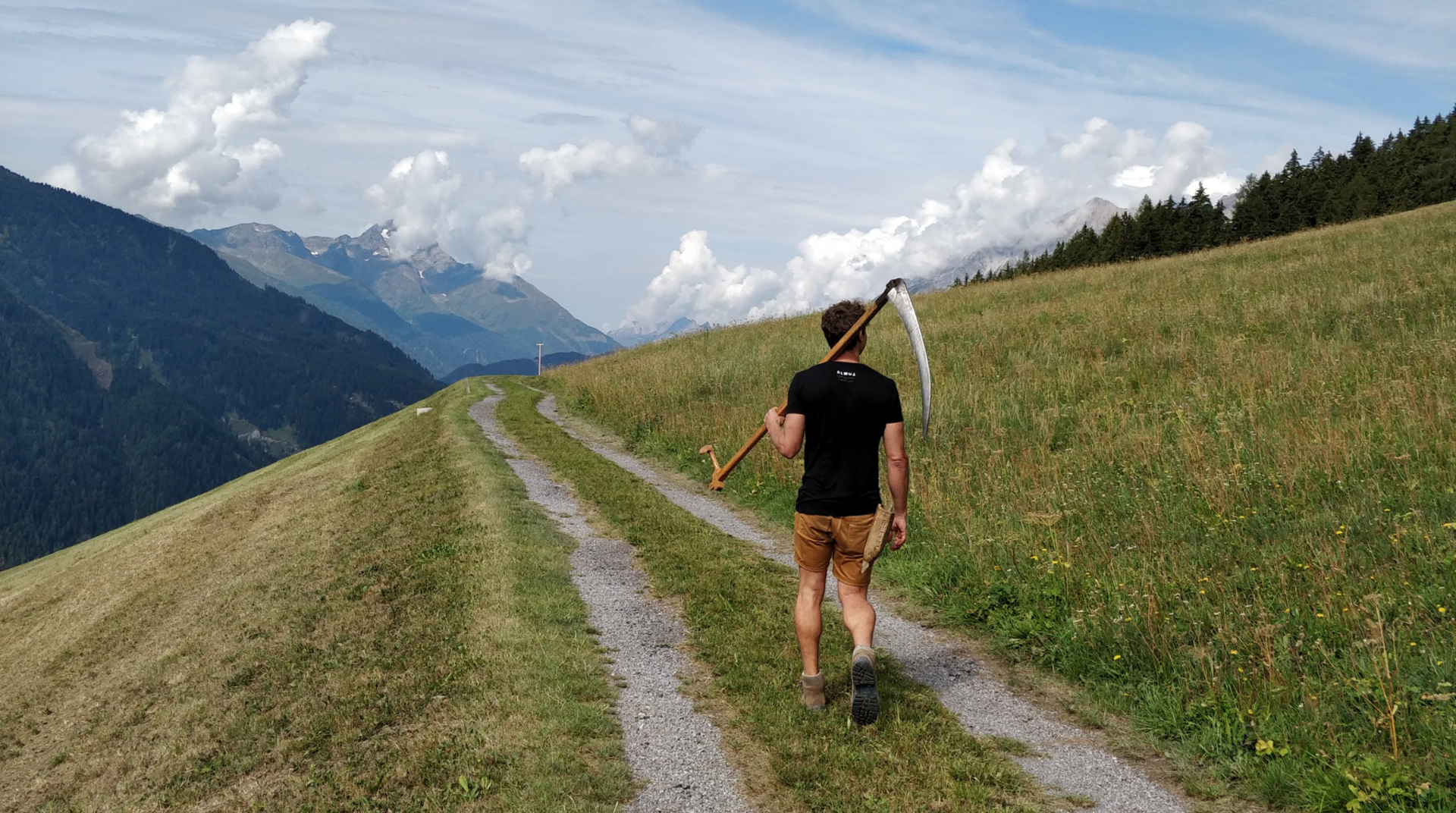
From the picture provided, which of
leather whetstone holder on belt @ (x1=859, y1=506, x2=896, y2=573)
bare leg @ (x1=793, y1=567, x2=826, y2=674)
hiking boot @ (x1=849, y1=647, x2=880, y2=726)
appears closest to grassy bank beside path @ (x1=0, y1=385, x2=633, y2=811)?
bare leg @ (x1=793, y1=567, x2=826, y2=674)

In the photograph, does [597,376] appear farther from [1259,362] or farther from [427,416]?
[1259,362]

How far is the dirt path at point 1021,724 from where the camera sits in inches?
207

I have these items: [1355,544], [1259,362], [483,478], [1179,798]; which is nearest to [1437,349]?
[1259,362]

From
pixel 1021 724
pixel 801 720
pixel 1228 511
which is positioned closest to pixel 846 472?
pixel 801 720

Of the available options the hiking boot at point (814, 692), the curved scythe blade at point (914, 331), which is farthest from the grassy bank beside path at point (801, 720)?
the curved scythe blade at point (914, 331)

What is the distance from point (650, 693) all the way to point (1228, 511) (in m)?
6.26

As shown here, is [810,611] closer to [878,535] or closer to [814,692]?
[814,692]

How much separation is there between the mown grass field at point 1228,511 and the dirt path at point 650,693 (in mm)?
2959

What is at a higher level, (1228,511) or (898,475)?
(898,475)

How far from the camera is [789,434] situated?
19.4ft

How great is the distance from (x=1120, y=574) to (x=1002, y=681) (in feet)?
5.53

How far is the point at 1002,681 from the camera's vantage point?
23.6 ft

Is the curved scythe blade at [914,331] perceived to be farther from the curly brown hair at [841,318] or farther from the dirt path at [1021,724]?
the dirt path at [1021,724]

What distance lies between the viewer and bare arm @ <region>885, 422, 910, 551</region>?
5785 mm
